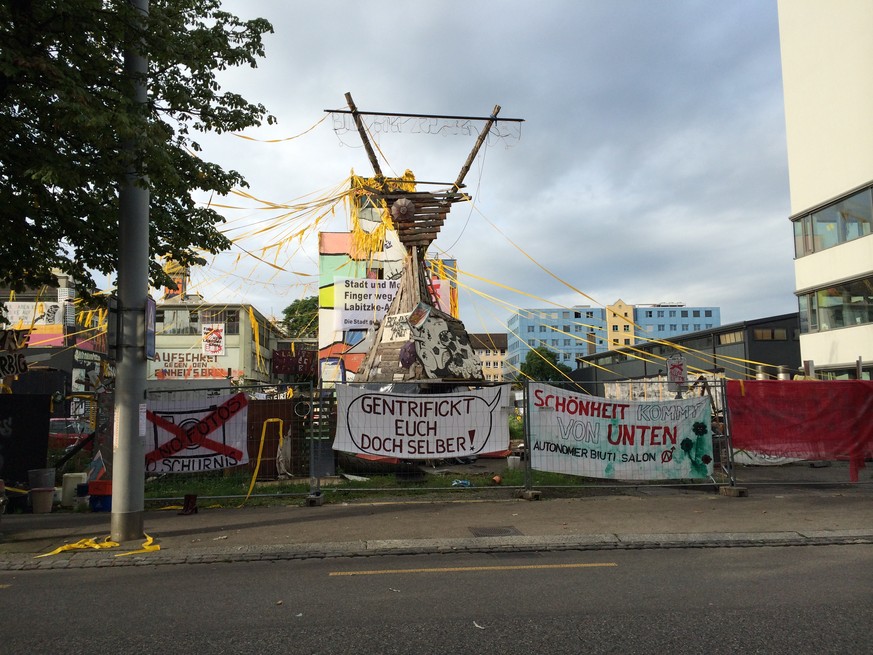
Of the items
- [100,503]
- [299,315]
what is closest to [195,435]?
[100,503]

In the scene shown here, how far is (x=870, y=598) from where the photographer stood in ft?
17.9

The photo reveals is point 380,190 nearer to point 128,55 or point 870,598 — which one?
point 128,55

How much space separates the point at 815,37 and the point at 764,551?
25.9 m

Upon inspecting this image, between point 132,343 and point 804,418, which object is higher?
point 132,343

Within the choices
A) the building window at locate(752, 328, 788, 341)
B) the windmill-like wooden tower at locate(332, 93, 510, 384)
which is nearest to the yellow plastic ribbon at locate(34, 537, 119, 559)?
the windmill-like wooden tower at locate(332, 93, 510, 384)

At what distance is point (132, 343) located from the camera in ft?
28.0

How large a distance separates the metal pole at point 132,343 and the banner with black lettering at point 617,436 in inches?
238

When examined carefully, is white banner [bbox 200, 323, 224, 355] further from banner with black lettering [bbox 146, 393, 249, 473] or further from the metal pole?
the metal pole

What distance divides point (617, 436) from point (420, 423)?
Result: 3.37m

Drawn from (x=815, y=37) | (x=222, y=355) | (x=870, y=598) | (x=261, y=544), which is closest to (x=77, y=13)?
(x=261, y=544)

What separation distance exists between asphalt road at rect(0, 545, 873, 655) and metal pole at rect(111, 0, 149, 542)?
1.33 m

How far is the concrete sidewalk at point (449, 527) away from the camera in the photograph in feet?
25.1

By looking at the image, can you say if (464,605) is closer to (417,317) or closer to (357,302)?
(417,317)

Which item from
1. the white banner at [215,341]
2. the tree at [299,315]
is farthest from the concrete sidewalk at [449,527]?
the tree at [299,315]
